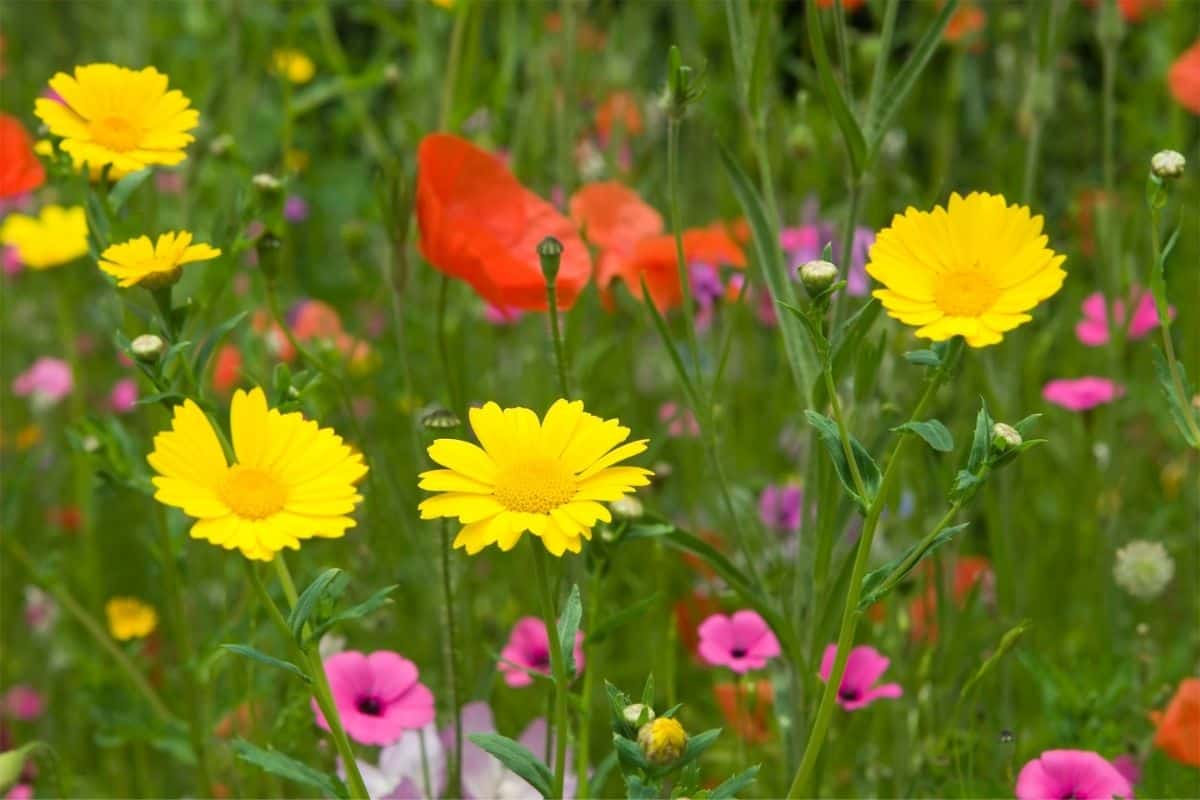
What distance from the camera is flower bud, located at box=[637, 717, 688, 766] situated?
50 centimetres

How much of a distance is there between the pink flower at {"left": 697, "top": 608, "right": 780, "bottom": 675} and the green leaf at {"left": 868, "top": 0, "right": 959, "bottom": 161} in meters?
0.25

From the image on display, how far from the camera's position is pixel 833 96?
2.22ft

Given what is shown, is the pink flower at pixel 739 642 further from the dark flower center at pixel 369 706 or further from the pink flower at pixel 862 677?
the dark flower center at pixel 369 706

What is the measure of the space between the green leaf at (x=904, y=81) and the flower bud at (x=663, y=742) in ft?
1.12

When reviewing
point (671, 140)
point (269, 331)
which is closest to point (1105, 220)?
point (671, 140)

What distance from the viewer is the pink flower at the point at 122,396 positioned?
4.86 feet

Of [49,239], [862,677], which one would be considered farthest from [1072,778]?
[49,239]

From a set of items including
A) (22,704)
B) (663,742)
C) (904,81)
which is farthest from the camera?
(22,704)

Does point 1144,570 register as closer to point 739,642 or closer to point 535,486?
point 739,642

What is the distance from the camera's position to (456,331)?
1155 mm

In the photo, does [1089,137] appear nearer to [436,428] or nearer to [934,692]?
[934,692]

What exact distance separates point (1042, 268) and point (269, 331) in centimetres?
87

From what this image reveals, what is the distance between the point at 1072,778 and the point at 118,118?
53 cm

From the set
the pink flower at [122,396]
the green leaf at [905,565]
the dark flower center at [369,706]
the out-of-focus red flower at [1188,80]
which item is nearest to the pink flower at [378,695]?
the dark flower center at [369,706]
